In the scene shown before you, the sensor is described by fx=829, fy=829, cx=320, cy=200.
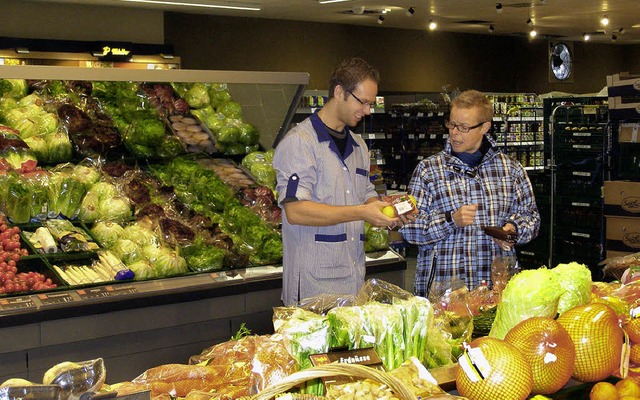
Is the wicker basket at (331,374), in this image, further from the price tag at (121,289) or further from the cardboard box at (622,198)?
the cardboard box at (622,198)

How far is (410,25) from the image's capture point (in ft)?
51.9

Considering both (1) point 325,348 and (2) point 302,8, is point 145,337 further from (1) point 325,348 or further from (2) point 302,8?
(2) point 302,8

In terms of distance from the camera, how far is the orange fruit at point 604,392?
2086 millimetres

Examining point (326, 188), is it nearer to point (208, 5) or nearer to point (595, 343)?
point (595, 343)

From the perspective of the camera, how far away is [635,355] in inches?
91.7

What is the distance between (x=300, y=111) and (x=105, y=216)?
6983 mm

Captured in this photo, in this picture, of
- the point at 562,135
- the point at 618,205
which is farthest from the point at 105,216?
the point at 562,135

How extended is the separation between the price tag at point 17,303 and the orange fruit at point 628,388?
101 inches

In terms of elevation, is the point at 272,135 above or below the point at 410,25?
below

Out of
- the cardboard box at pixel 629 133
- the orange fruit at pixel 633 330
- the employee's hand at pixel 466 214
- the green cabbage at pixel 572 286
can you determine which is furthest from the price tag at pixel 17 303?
the cardboard box at pixel 629 133

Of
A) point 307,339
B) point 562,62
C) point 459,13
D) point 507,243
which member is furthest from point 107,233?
point 562,62

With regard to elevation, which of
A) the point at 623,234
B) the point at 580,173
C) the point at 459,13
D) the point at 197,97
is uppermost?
the point at 459,13

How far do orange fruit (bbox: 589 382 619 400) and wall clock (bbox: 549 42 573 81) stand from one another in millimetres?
17710

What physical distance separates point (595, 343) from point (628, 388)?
14cm
